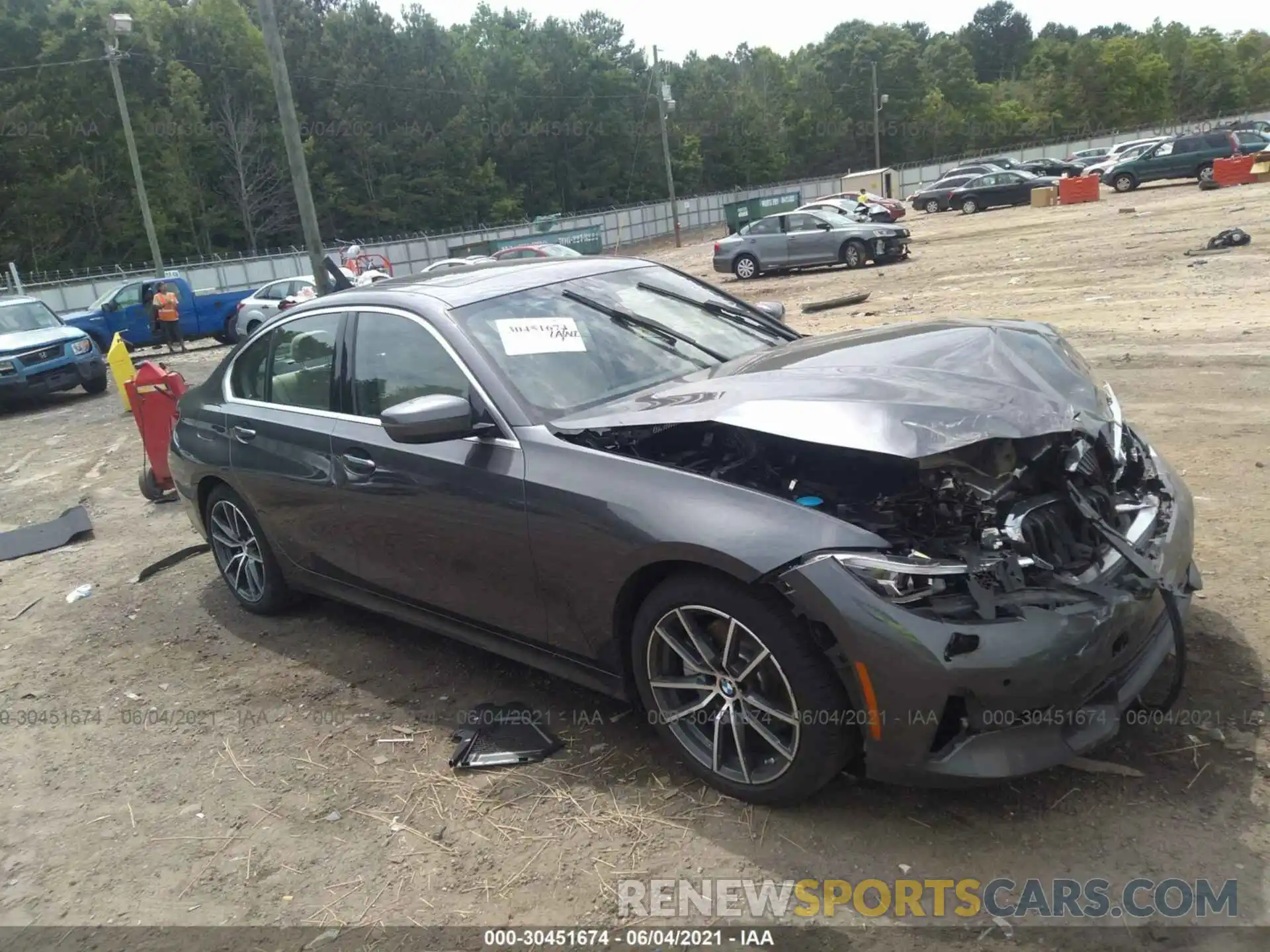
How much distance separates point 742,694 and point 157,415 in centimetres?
664

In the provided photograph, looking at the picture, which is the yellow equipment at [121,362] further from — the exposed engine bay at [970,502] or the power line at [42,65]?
the power line at [42,65]

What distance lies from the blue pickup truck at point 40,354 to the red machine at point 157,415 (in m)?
8.03

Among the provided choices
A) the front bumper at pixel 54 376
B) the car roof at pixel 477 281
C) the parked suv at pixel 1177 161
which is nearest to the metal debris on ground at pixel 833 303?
the car roof at pixel 477 281

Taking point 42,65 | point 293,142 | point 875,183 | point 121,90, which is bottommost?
point 293,142

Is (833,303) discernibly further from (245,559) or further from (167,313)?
(167,313)

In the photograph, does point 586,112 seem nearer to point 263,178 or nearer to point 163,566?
point 263,178

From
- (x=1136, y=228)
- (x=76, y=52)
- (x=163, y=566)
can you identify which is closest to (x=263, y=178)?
(x=76, y=52)

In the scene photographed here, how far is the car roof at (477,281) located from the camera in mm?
4105

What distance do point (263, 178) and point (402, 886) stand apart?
6280 cm

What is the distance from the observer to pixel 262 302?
21.7 metres

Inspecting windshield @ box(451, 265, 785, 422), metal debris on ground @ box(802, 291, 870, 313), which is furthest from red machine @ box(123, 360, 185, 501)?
metal debris on ground @ box(802, 291, 870, 313)

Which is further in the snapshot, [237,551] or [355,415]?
[237,551]

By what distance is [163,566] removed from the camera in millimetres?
6340

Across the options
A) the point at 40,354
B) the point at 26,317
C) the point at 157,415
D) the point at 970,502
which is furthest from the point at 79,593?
the point at 26,317
